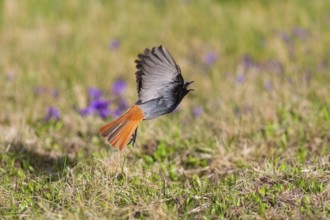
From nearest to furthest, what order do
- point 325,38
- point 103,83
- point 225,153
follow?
point 225,153
point 103,83
point 325,38

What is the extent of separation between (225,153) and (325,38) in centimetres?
342

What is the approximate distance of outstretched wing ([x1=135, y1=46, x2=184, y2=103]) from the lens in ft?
12.2

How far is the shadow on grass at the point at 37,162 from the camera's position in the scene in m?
4.36

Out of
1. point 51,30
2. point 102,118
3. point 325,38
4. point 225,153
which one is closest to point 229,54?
point 325,38

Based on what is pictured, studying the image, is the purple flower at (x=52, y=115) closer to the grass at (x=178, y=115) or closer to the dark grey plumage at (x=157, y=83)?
the grass at (x=178, y=115)

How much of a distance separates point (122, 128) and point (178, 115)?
88.5 inches

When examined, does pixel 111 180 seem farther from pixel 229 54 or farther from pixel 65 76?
pixel 229 54

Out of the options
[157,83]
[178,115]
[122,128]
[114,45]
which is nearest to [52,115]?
[178,115]

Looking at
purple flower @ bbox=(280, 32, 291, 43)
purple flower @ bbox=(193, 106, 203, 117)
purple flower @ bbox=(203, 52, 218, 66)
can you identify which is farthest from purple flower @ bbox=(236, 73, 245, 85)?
purple flower @ bbox=(280, 32, 291, 43)

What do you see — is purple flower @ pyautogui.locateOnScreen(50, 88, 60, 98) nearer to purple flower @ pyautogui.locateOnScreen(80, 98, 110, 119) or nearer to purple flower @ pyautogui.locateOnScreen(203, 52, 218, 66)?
purple flower @ pyautogui.locateOnScreen(80, 98, 110, 119)

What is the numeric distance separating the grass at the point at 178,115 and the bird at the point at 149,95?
27cm

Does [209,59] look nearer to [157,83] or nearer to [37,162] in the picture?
[37,162]

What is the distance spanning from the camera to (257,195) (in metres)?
3.66

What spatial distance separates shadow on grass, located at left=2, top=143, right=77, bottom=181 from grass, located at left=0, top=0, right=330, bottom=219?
0.05ft
